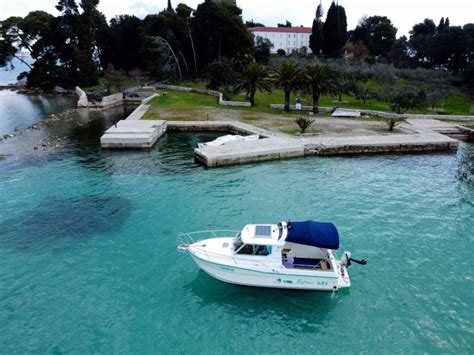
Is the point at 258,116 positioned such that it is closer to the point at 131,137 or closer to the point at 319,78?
the point at 319,78

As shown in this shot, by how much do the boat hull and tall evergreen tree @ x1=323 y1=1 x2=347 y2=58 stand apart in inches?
4062

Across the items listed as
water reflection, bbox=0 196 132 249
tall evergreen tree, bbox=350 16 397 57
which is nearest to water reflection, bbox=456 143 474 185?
water reflection, bbox=0 196 132 249

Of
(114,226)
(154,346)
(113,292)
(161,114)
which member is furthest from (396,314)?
(161,114)

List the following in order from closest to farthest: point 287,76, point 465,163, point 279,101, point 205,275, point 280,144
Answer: point 205,275 → point 465,163 → point 280,144 → point 287,76 → point 279,101

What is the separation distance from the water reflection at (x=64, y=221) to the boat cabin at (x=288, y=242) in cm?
980

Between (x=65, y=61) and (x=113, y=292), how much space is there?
8831cm

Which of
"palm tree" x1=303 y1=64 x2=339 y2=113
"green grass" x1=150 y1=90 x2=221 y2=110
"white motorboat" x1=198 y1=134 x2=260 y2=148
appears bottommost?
"white motorboat" x1=198 y1=134 x2=260 y2=148

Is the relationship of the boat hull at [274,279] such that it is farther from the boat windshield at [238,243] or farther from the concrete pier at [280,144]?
the concrete pier at [280,144]

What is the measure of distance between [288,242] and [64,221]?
15.4 m

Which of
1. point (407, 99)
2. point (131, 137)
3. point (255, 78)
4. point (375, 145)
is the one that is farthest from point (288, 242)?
point (407, 99)

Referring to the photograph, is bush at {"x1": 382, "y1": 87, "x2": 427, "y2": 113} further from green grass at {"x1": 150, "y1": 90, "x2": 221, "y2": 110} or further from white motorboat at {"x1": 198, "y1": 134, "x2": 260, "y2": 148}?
green grass at {"x1": 150, "y1": 90, "x2": 221, "y2": 110}

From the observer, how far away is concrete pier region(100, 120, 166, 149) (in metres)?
39.3

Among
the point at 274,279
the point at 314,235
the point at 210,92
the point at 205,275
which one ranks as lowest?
the point at 205,275

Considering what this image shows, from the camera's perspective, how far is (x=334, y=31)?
10512cm
